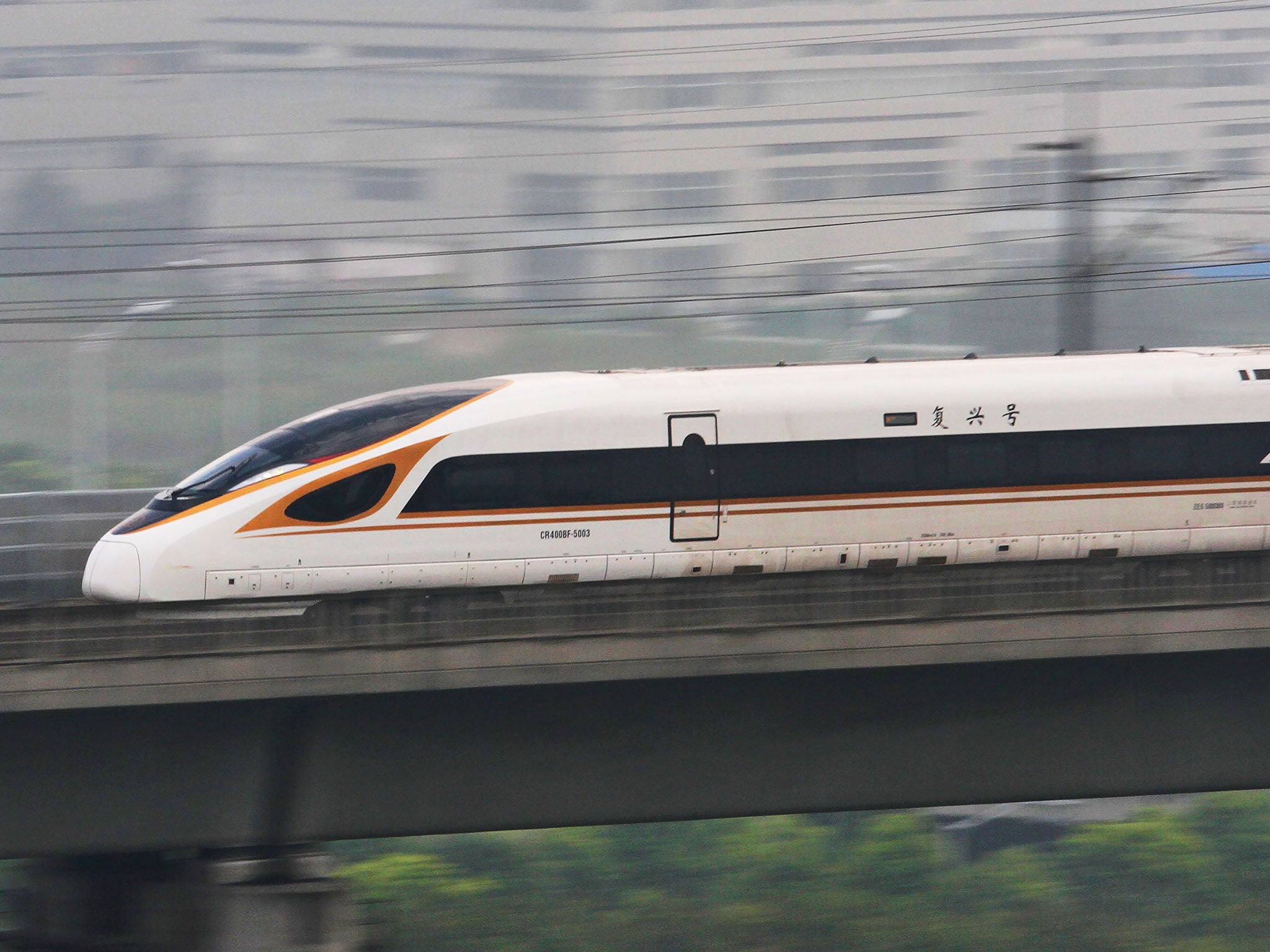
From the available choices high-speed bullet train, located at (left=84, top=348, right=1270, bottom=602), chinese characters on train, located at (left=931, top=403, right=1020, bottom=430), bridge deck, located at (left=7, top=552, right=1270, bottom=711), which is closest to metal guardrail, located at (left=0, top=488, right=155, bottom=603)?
high-speed bullet train, located at (left=84, top=348, right=1270, bottom=602)

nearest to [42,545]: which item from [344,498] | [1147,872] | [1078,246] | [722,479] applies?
[344,498]

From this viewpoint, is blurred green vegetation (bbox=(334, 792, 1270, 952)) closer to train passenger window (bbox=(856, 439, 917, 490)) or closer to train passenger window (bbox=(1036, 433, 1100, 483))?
train passenger window (bbox=(856, 439, 917, 490))

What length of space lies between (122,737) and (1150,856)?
23674 millimetres

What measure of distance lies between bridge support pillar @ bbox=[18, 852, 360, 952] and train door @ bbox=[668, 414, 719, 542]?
4.70 metres

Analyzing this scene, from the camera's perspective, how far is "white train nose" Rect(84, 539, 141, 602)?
39.7ft

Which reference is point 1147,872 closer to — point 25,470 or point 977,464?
point 977,464

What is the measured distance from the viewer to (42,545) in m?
17.1

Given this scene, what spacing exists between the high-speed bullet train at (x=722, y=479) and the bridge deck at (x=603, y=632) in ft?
2.97

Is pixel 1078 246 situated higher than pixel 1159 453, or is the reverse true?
pixel 1078 246

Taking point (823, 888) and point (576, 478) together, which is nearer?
point (576, 478)

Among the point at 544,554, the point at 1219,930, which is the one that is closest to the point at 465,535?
the point at 544,554

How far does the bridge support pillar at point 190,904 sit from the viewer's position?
11.7 m

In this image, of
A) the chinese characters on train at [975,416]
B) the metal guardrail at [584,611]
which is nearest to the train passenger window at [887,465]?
the chinese characters on train at [975,416]

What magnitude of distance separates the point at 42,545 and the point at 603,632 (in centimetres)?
963
